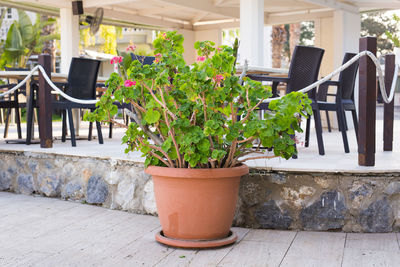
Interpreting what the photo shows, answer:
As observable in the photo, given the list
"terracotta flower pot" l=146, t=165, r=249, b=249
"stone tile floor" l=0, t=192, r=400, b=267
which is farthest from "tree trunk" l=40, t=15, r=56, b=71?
"terracotta flower pot" l=146, t=165, r=249, b=249

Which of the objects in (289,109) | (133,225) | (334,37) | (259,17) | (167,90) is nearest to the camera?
(289,109)

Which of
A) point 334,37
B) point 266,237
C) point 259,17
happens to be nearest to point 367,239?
point 266,237

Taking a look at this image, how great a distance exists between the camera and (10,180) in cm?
471

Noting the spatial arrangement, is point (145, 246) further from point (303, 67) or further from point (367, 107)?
point (303, 67)

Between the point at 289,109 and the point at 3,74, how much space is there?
3.27m

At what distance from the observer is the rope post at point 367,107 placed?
3268 millimetres

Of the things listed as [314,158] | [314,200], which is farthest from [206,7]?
[314,200]

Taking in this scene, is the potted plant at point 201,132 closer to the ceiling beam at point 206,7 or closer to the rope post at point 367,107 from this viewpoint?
the rope post at point 367,107

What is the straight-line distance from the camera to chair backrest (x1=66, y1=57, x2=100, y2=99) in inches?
203

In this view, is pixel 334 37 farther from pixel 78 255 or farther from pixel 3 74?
pixel 78 255

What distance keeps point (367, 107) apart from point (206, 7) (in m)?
6.04

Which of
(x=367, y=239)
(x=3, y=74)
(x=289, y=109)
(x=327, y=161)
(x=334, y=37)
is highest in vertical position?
(x=334, y=37)

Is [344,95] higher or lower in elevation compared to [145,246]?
higher

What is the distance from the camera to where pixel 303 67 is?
13.4 ft
